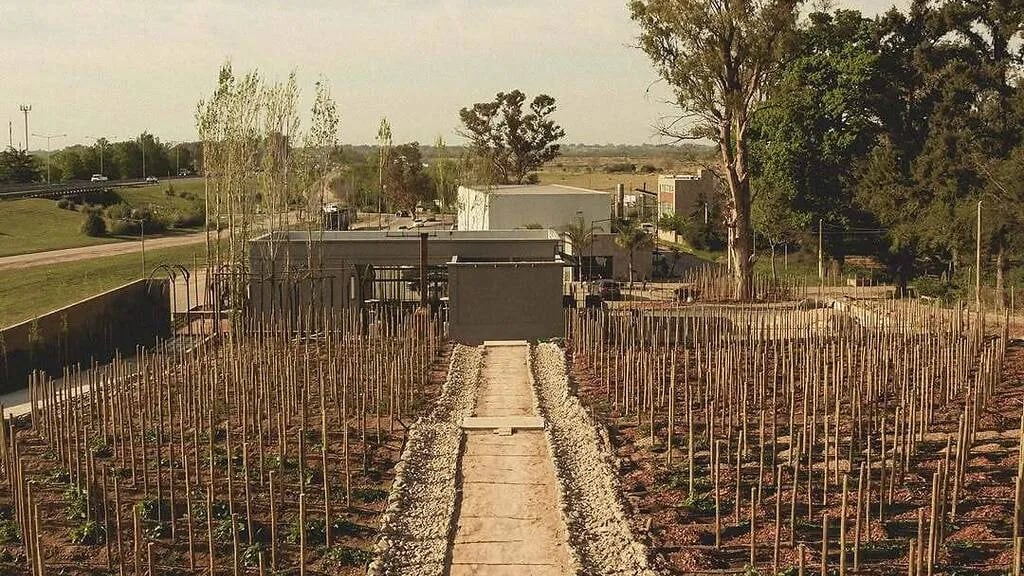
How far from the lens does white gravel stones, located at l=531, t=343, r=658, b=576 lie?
11.1 metres

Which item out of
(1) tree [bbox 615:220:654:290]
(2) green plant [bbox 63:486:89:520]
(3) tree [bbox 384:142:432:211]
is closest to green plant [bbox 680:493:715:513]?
(2) green plant [bbox 63:486:89:520]

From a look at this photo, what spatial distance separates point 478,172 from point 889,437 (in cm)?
4008

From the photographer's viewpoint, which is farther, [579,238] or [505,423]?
[579,238]

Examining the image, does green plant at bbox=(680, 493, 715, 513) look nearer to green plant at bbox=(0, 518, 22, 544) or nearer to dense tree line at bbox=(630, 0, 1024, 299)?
green plant at bbox=(0, 518, 22, 544)

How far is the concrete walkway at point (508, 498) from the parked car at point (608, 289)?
1286 centimetres

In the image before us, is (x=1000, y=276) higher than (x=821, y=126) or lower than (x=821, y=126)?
lower

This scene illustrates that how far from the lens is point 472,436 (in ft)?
52.9

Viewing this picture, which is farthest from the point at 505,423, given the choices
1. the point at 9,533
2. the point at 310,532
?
the point at 9,533

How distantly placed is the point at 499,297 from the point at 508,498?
1203 cm

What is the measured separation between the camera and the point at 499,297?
24953 mm

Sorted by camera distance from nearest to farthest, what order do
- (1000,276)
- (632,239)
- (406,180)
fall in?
(1000,276), (632,239), (406,180)

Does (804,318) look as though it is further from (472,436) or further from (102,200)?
(102,200)

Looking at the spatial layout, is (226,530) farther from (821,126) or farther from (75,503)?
(821,126)

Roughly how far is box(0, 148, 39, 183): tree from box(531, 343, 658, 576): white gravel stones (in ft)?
187
